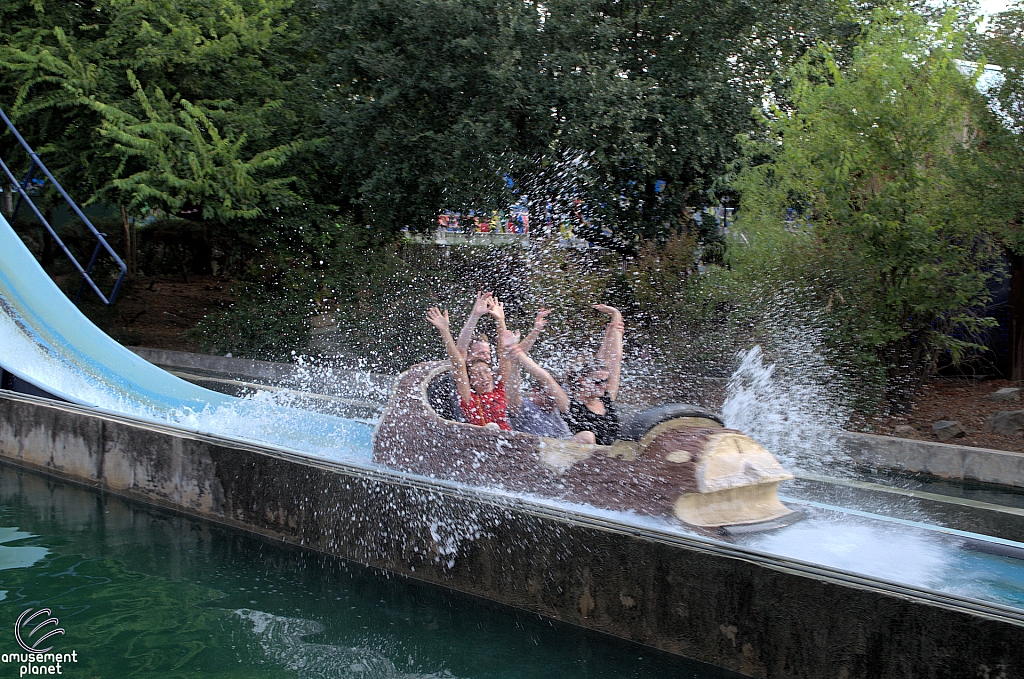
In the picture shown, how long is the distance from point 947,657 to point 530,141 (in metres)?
9.87

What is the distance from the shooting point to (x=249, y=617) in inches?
204

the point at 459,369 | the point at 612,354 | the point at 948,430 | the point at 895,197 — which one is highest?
the point at 895,197

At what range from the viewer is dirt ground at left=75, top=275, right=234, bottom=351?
16.1 meters

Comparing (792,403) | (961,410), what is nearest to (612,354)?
(792,403)

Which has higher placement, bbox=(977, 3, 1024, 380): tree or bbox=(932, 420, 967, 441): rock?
bbox=(977, 3, 1024, 380): tree

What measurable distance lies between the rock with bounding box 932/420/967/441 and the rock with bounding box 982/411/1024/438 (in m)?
0.27

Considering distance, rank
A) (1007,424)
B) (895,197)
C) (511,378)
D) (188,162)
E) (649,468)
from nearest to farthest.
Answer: (649,468)
(511,378)
(1007,424)
(895,197)
(188,162)

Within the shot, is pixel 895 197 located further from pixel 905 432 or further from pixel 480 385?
pixel 480 385

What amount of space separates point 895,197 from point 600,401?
5483 mm

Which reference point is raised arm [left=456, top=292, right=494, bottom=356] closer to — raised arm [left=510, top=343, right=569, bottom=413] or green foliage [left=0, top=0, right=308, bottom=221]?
raised arm [left=510, top=343, right=569, bottom=413]

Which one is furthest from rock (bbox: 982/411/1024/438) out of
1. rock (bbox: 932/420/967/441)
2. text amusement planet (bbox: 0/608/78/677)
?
text amusement planet (bbox: 0/608/78/677)

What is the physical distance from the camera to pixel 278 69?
1462 centimetres

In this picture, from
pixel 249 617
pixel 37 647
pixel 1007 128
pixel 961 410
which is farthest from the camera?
pixel 961 410

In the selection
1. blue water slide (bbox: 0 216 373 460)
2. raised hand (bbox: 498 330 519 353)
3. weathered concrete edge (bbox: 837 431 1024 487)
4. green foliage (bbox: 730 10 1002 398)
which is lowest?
weathered concrete edge (bbox: 837 431 1024 487)
